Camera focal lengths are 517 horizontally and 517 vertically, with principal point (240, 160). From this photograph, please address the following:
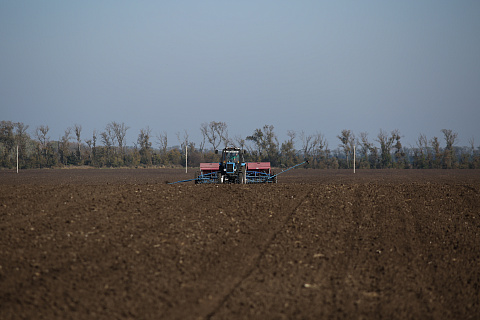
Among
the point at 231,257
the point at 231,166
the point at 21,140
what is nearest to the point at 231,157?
the point at 231,166

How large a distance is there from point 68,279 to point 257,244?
4.85m

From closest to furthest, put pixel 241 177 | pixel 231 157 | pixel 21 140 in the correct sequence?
Result: 1. pixel 241 177
2. pixel 231 157
3. pixel 21 140

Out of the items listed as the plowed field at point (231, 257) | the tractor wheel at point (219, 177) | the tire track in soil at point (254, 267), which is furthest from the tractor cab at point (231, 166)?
the tire track in soil at point (254, 267)

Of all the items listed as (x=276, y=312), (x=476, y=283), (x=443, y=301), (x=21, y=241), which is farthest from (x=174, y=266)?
(x=476, y=283)

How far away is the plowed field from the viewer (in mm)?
8961

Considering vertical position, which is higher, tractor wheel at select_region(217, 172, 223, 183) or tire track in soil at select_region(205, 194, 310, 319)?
tractor wheel at select_region(217, 172, 223, 183)

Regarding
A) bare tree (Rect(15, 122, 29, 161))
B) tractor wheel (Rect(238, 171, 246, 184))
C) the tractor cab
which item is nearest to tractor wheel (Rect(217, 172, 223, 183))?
the tractor cab

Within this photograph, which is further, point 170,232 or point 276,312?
point 170,232

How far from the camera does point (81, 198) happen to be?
705 inches

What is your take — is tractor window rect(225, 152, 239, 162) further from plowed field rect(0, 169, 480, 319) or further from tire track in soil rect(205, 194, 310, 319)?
tire track in soil rect(205, 194, 310, 319)

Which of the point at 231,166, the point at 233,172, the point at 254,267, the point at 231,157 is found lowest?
the point at 254,267

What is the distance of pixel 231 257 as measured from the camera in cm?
1185

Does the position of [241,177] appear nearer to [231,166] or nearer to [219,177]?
[231,166]

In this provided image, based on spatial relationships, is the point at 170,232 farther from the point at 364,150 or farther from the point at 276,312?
the point at 364,150
